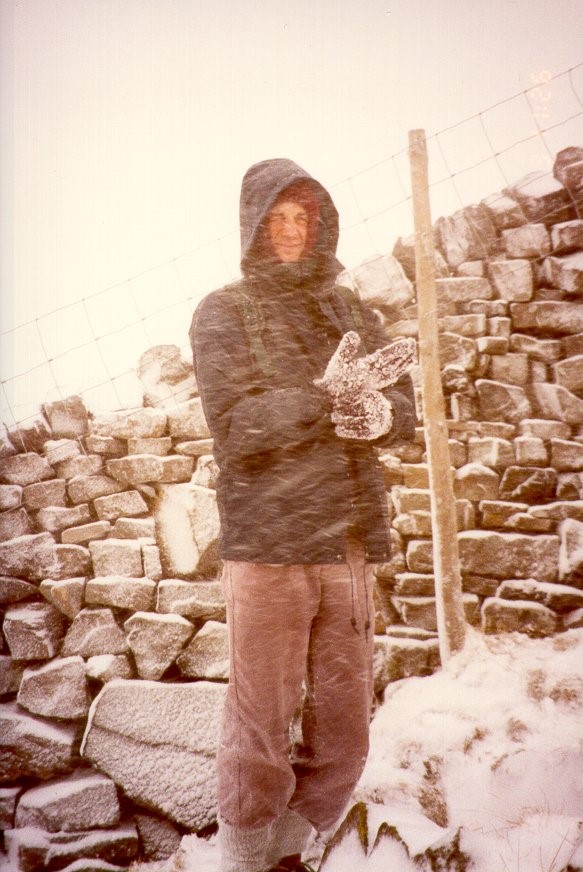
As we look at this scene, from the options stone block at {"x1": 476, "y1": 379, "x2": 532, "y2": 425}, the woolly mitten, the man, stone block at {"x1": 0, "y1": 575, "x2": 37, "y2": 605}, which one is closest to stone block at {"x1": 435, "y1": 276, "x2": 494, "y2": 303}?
stone block at {"x1": 476, "y1": 379, "x2": 532, "y2": 425}

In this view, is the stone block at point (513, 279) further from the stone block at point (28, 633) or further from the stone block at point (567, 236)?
the stone block at point (28, 633)

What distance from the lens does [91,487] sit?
2178mm

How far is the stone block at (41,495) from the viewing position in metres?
2.16

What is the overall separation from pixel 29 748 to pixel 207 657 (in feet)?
2.45

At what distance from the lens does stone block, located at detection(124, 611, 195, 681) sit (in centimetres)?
212

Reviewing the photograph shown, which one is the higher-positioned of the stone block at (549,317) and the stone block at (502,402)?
the stone block at (549,317)

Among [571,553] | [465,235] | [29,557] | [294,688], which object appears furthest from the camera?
[465,235]

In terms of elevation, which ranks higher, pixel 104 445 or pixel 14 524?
pixel 104 445

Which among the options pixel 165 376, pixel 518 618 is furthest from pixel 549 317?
pixel 165 376

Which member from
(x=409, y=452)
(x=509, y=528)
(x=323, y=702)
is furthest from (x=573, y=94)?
(x=323, y=702)

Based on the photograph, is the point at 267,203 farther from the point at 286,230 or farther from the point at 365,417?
the point at 365,417

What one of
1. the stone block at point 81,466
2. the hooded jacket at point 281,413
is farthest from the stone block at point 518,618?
the stone block at point 81,466

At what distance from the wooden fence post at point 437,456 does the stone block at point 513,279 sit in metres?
0.34

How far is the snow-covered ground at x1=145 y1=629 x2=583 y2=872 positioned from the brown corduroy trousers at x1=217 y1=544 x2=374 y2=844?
21cm
